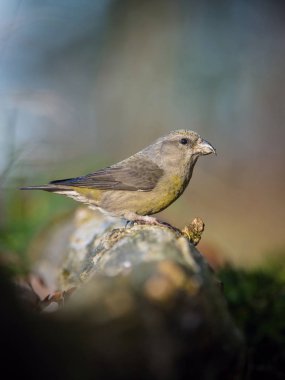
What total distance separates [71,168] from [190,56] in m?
7.14

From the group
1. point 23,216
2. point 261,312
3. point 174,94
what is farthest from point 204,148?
point 174,94

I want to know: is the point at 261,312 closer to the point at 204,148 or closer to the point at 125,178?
the point at 204,148

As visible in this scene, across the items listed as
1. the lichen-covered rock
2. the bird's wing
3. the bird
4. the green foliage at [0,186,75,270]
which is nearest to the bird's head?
the bird

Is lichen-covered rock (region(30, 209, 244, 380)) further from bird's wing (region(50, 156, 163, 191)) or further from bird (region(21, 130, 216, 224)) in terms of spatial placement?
bird's wing (region(50, 156, 163, 191))

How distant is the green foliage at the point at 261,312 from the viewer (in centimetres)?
407

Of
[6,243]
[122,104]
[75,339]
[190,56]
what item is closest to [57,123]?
[122,104]

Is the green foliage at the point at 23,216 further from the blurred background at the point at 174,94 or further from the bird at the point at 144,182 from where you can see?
the bird at the point at 144,182

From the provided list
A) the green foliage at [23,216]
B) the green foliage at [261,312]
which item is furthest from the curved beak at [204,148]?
the green foliage at [23,216]

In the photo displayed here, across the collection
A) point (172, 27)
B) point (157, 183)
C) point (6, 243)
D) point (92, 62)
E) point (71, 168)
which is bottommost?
point (6, 243)

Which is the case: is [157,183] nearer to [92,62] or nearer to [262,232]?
[262,232]

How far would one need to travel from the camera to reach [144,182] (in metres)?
5.73

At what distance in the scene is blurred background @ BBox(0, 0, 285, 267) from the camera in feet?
34.7

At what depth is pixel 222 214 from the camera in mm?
11008

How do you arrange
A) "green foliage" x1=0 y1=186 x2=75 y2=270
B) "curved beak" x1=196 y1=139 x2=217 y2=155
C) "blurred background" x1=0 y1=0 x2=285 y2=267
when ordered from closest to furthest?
"curved beak" x1=196 y1=139 x2=217 y2=155
"green foliage" x1=0 y1=186 x2=75 y2=270
"blurred background" x1=0 y1=0 x2=285 y2=267
